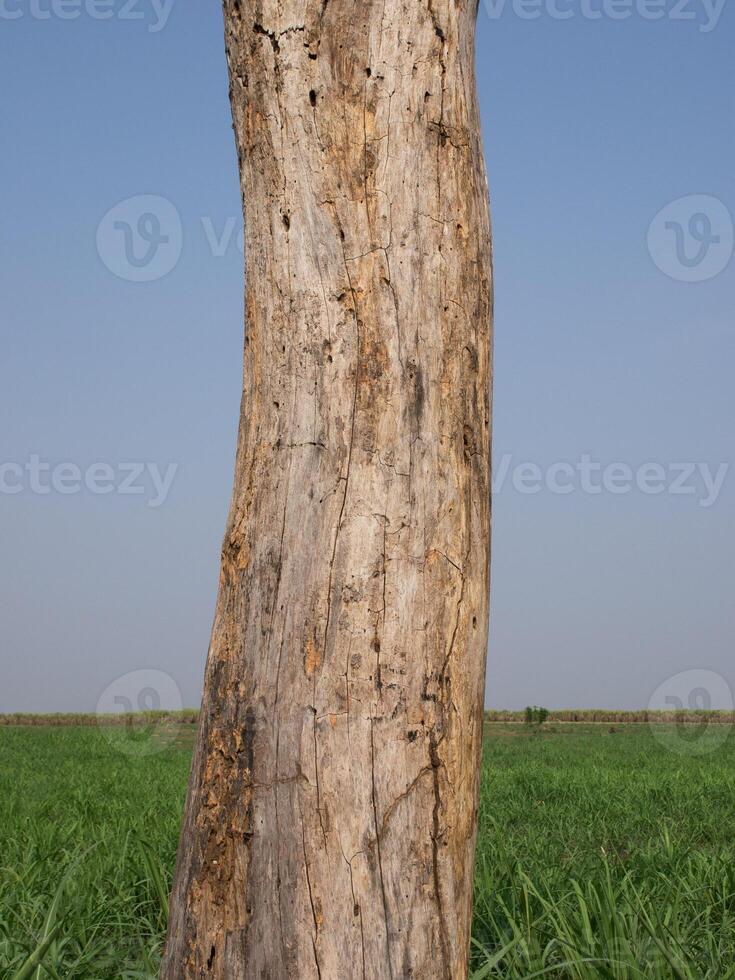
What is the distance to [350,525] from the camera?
2.07 metres

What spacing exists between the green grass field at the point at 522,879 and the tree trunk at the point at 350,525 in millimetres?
972

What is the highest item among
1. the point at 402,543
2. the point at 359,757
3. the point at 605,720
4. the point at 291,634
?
the point at 402,543

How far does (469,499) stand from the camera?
2.20m

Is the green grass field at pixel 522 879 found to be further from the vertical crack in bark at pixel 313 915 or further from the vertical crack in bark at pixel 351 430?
the vertical crack in bark at pixel 351 430

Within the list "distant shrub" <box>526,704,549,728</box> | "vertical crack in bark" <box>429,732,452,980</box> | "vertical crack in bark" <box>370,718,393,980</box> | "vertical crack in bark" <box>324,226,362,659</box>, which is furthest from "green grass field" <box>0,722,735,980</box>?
"distant shrub" <box>526,704,549,728</box>

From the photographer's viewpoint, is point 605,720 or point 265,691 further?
point 605,720

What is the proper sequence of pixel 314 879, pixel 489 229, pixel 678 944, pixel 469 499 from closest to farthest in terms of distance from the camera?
pixel 314 879 → pixel 469 499 → pixel 489 229 → pixel 678 944

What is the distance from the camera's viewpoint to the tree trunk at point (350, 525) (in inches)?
77.6

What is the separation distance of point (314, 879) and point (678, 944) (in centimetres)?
165

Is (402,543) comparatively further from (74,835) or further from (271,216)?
(74,835)

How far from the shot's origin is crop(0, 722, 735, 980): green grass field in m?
3.07

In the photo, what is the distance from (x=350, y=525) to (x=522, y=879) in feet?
7.77

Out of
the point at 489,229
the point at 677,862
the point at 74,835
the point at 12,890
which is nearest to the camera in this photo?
the point at 489,229

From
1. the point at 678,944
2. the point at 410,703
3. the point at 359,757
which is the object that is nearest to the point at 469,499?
the point at 410,703
